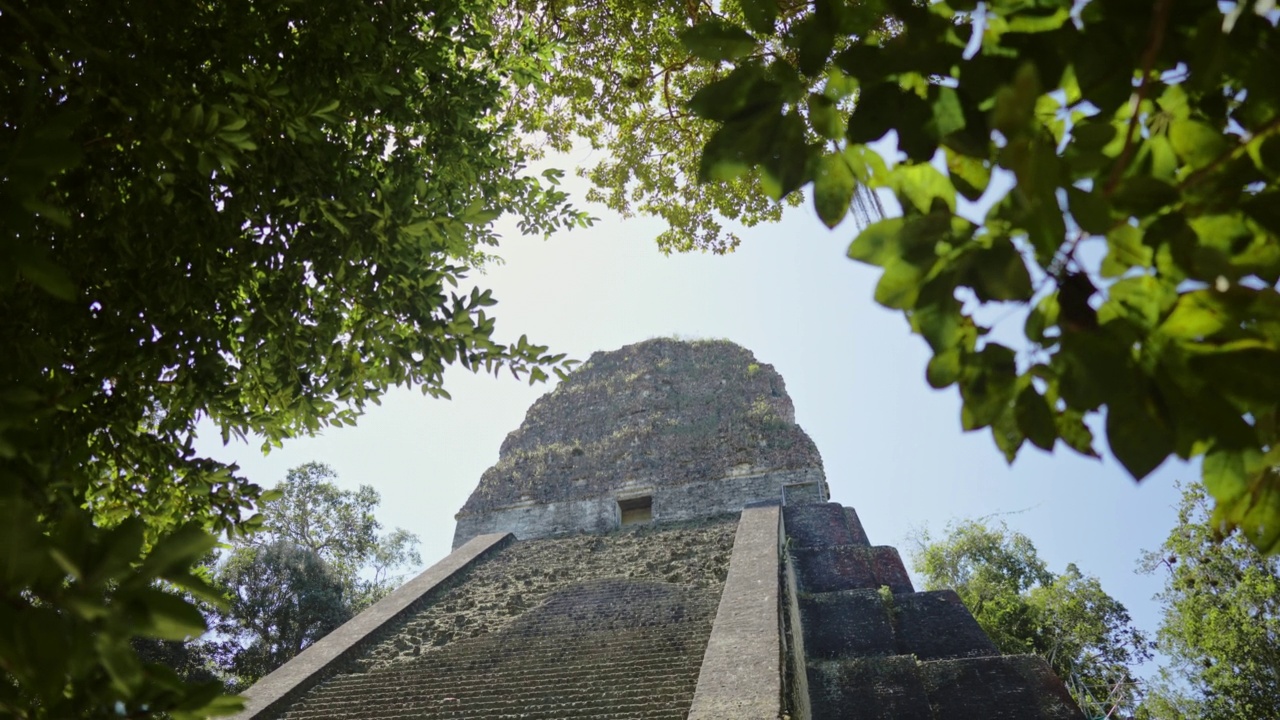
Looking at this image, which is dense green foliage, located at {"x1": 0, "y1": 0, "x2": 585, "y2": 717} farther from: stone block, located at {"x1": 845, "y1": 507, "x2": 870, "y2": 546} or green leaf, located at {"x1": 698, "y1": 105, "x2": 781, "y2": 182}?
stone block, located at {"x1": 845, "y1": 507, "x2": 870, "y2": 546}

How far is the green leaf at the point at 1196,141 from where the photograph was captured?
0.90 metres

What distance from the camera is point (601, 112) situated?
6.24 meters

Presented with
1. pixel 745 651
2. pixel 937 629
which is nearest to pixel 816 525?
pixel 937 629

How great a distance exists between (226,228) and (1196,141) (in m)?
2.91

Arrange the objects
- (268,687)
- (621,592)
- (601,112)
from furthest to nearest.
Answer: (621,592) < (268,687) < (601,112)

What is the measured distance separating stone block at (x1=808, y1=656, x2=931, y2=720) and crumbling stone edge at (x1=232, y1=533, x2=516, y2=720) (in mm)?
4584

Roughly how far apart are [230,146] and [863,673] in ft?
21.6

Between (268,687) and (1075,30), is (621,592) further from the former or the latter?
(1075,30)

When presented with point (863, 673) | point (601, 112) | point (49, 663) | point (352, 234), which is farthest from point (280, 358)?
point (863, 673)

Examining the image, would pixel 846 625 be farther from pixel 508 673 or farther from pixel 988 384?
pixel 988 384

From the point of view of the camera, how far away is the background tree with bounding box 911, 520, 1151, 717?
1664cm

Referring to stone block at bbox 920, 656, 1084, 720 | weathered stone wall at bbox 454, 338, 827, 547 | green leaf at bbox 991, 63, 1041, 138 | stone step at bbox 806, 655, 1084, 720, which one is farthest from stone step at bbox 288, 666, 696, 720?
weathered stone wall at bbox 454, 338, 827, 547

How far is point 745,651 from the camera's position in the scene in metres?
5.46

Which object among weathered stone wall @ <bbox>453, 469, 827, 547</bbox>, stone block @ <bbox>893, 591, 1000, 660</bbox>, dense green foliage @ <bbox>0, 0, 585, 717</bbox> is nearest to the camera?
dense green foliage @ <bbox>0, 0, 585, 717</bbox>
